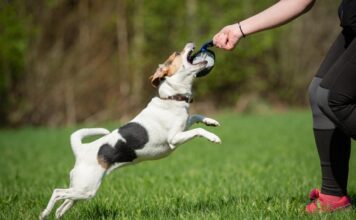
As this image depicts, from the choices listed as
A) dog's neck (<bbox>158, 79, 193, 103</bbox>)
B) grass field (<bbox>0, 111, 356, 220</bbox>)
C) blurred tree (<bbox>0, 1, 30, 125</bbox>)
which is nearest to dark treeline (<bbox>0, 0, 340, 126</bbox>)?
blurred tree (<bbox>0, 1, 30, 125</bbox>)

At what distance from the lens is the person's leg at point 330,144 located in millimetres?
4324

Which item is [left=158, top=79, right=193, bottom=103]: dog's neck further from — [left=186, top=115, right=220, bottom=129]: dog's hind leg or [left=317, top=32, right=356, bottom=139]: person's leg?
[left=317, top=32, right=356, bottom=139]: person's leg

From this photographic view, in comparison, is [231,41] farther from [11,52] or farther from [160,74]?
[11,52]

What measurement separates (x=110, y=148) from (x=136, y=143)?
22cm

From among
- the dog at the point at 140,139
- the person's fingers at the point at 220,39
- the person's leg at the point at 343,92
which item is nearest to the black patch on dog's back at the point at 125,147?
the dog at the point at 140,139

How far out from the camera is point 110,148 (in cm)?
455

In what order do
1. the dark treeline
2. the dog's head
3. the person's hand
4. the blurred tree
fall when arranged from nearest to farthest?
the person's hand < the dog's head < the blurred tree < the dark treeline

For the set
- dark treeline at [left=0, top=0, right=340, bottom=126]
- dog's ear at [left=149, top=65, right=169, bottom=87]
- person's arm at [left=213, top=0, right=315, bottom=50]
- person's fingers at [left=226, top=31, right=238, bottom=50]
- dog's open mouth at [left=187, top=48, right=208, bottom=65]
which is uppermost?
person's arm at [left=213, top=0, right=315, bottom=50]

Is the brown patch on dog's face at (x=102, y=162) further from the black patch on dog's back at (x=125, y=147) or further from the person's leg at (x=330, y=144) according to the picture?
the person's leg at (x=330, y=144)

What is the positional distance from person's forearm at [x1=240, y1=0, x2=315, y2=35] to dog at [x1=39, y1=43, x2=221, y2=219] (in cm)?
99

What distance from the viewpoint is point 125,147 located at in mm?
4590

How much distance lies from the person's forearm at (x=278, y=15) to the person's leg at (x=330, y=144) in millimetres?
504

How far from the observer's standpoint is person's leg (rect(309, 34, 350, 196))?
432 cm

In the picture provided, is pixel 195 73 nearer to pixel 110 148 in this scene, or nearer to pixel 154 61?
pixel 110 148
